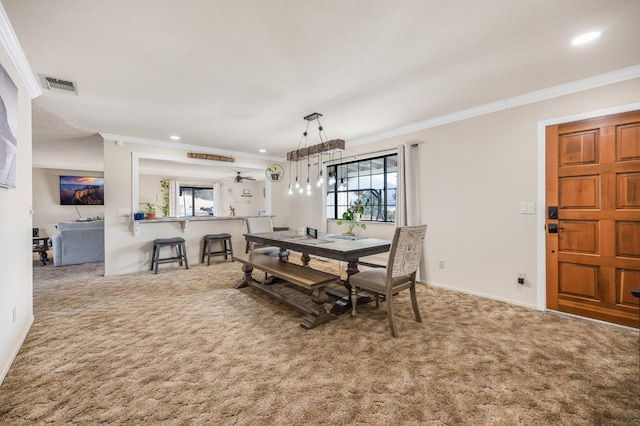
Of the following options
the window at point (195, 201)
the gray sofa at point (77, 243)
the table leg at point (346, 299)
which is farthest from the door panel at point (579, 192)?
the window at point (195, 201)

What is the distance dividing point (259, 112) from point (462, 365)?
3447 mm

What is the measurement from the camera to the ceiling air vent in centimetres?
256

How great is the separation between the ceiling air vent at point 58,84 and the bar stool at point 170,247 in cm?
264

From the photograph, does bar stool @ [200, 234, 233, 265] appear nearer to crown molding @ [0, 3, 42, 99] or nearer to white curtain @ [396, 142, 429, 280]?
crown molding @ [0, 3, 42, 99]

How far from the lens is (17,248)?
2.19 metres

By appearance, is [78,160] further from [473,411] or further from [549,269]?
[549,269]

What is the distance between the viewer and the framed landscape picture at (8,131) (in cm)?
177

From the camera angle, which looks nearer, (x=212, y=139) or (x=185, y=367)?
(x=185, y=367)

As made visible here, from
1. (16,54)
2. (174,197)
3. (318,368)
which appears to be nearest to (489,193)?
(318,368)

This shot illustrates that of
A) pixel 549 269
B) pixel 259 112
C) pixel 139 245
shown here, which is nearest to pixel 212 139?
pixel 259 112

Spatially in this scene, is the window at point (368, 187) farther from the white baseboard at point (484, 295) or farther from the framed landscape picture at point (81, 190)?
the framed landscape picture at point (81, 190)

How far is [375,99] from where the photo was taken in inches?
122

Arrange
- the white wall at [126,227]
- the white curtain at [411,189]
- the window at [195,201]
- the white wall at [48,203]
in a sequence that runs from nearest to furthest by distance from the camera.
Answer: the white curtain at [411,189], the white wall at [126,227], the white wall at [48,203], the window at [195,201]

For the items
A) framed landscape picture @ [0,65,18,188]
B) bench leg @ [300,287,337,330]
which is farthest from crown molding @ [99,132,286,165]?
bench leg @ [300,287,337,330]
